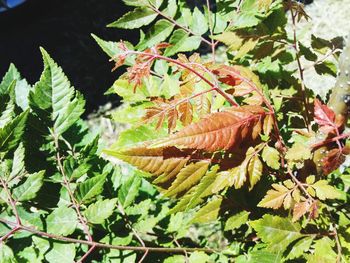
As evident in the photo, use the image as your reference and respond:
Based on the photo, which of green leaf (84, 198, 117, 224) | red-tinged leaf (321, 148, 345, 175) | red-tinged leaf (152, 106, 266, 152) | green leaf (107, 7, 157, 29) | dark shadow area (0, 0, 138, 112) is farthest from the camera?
dark shadow area (0, 0, 138, 112)

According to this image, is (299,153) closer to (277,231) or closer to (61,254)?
(277,231)

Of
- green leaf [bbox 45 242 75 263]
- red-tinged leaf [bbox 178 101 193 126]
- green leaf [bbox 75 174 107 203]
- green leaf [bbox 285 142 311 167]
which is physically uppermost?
red-tinged leaf [bbox 178 101 193 126]

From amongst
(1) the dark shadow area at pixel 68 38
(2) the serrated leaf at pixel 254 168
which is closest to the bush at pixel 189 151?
(2) the serrated leaf at pixel 254 168

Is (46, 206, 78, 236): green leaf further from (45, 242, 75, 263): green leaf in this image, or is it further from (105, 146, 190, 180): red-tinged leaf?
(105, 146, 190, 180): red-tinged leaf

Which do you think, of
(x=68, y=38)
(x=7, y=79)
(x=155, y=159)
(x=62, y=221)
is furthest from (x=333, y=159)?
(x=68, y=38)

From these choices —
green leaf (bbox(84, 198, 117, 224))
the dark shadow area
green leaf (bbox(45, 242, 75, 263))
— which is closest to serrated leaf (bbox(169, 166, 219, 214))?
green leaf (bbox(84, 198, 117, 224))

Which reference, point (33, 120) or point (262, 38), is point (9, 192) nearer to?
point (33, 120)

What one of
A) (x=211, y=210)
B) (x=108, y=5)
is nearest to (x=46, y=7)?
(x=108, y=5)
